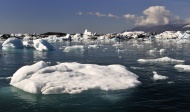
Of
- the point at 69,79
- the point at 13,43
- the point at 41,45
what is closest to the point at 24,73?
the point at 69,79

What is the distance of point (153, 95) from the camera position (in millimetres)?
21188

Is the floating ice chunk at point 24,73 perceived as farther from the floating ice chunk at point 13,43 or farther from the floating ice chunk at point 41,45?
the floating ice chunk at point 13,43

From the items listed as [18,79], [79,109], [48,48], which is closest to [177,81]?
[79,109]

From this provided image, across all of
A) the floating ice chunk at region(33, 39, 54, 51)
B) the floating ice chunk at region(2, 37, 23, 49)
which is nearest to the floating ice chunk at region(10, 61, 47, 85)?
the floating ice chunk at region(33, 39, 54, 51)

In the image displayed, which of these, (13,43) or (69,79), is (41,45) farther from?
(69,79)

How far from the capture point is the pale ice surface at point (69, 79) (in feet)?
71.0

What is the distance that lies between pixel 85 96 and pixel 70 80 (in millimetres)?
2991

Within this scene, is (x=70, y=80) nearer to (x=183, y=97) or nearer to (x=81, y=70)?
(x=81, y=70)

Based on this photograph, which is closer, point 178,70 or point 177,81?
point 177,81

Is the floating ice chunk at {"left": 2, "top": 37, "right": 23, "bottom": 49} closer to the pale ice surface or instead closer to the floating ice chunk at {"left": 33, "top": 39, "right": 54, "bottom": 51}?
the floating ice chunk at {"left": 33, "top": 39, "right": 54, "bottom": 51}

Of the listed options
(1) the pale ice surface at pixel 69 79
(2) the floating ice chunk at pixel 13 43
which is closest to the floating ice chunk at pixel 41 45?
(2) the floating ice chunk at pixel 13 43

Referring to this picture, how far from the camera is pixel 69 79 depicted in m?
23.3

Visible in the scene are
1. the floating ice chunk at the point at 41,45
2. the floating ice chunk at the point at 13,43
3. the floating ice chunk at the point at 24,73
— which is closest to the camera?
the floating ice chunk at the point at 24,73

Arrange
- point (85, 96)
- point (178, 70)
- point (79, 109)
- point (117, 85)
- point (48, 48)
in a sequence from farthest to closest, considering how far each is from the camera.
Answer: point (48, 48)
point (178, 70)
point (117, 85)
point (85, 96)
point (79, 109)
